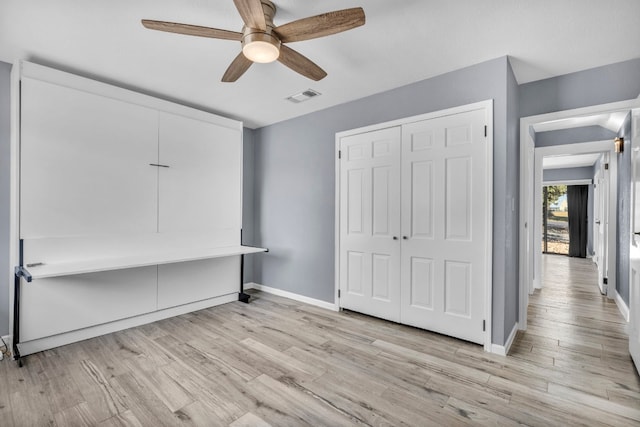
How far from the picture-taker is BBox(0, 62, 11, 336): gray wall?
8.47ft

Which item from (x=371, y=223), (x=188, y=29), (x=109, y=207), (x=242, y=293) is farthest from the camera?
(x=242, y=293)

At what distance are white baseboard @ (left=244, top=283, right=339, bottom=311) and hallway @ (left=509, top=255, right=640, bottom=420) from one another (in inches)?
75.8

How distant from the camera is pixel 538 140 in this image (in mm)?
4504

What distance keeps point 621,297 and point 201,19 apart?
5286mm

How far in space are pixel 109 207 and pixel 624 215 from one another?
562cm

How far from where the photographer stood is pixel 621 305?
3.63 meters

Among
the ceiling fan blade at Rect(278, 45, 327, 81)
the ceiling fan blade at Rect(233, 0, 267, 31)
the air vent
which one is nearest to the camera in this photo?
the ceiling fan blade at Rect(233, 0, 267, 31)

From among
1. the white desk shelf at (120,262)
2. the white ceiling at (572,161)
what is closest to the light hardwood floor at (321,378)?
the white desk shelf at (120,262)

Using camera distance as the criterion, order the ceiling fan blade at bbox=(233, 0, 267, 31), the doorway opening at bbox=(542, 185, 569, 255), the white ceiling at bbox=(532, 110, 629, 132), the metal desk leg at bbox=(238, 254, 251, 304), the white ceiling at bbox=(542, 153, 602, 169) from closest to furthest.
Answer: the ceiling fan blade at bbox=(233, 0, 267, 31)
the white ceiling at bbox=(532, 110, 629, 132)
the metal desk leg at bbox=(238, 254, 251, 304)
the white ceiling at bbox=(542, 153, 602, 169)
the doorway opening at bbox=(542, 185, 569, 255)

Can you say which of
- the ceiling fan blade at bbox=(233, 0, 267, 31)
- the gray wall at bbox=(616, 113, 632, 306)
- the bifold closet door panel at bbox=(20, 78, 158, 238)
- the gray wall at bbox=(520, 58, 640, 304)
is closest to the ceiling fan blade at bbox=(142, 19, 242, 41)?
the ceiling fan blade at bbox=(233, 0, 267, 31)

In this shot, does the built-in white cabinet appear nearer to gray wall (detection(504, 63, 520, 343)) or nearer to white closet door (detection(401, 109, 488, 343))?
white closet door (detection(401, 109, 488, 343))

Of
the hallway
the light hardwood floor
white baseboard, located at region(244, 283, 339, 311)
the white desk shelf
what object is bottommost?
the light hardwood floor

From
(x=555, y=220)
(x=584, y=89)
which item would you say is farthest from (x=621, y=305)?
(x=555, y=220)

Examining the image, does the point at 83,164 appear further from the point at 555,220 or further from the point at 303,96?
the point at 555,220
